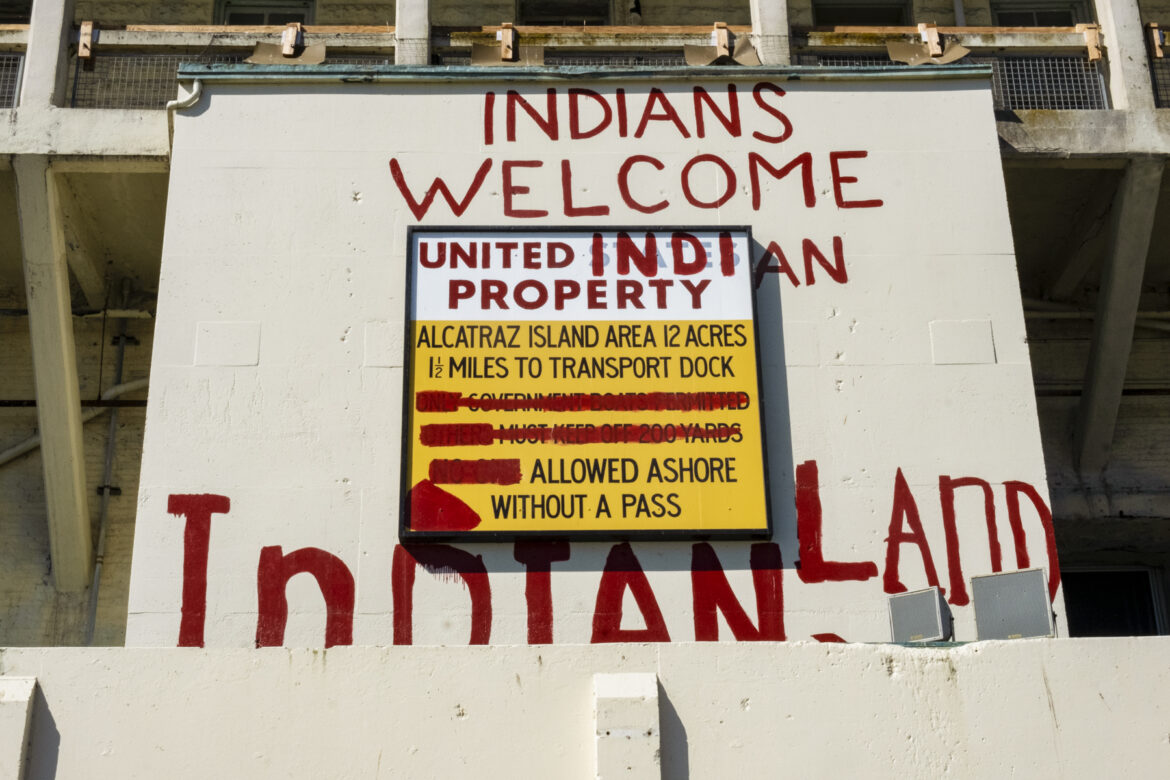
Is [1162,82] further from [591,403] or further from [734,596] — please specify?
[734,596]

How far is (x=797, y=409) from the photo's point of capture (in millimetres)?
8414

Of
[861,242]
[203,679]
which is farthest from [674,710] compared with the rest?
[861,242]

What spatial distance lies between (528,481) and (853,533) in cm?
204

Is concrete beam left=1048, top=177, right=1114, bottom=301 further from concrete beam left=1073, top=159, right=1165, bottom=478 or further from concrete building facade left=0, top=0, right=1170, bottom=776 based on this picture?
concrete beam left=1073, top=159, right=1165, bottom=478

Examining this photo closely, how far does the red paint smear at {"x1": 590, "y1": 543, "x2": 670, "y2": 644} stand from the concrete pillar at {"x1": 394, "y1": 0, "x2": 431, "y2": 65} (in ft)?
→ 13.4

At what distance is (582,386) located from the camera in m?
8.39

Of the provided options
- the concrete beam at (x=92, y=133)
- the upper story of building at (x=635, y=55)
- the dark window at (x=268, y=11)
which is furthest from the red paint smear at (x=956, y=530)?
the dark window at (x=268, y=11)

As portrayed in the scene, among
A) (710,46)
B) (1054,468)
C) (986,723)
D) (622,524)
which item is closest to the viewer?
(986,723)

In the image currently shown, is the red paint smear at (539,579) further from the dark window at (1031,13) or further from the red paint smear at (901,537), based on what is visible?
the dark window at (1031,13)

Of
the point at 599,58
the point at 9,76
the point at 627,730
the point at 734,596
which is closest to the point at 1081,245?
the point at 599,58

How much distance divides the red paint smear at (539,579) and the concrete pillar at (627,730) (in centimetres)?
207

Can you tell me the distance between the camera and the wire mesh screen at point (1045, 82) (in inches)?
404

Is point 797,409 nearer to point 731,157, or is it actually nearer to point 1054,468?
point 731,157

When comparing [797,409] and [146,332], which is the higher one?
[146,332]
